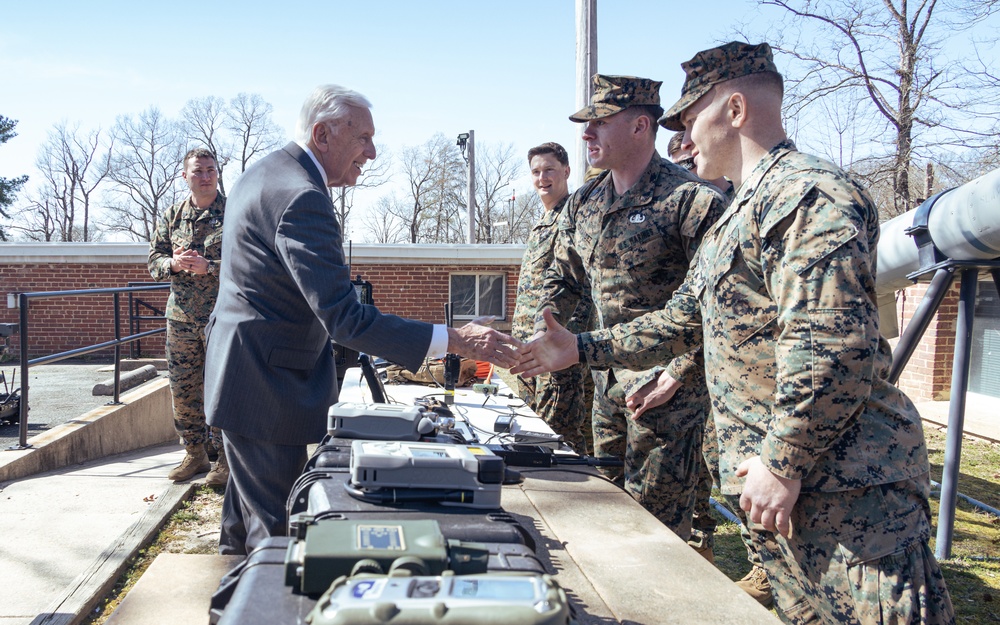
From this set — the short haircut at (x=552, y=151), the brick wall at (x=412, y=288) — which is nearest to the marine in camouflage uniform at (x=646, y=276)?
the short haircut at (x=552, y=151)

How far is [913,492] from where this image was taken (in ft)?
6.19

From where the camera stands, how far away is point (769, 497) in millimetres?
1874

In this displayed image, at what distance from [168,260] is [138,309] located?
10516 millimetres

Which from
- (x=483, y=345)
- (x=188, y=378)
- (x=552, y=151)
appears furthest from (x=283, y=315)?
(x=552, y=151)

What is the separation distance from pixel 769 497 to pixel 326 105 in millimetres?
1914

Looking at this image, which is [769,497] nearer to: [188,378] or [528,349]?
[528,349]

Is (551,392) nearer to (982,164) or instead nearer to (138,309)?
(138,309)

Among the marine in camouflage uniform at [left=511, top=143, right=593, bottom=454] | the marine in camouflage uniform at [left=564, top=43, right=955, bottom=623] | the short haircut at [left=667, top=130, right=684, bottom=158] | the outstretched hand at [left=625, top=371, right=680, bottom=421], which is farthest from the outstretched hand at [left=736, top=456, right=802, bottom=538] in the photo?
the short haircut at [left=667, top=130, right=684, bottom=158]

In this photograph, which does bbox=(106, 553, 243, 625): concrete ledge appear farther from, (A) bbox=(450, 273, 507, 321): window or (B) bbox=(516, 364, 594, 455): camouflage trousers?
(A) bbox=(450, 273, 507, 321): window

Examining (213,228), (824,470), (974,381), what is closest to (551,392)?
(213,228)

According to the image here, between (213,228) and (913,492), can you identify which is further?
(213,228)

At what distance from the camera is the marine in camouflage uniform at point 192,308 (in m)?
5.37

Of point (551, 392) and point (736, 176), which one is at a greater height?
point (736, 176)

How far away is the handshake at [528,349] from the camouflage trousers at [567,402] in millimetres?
1824
